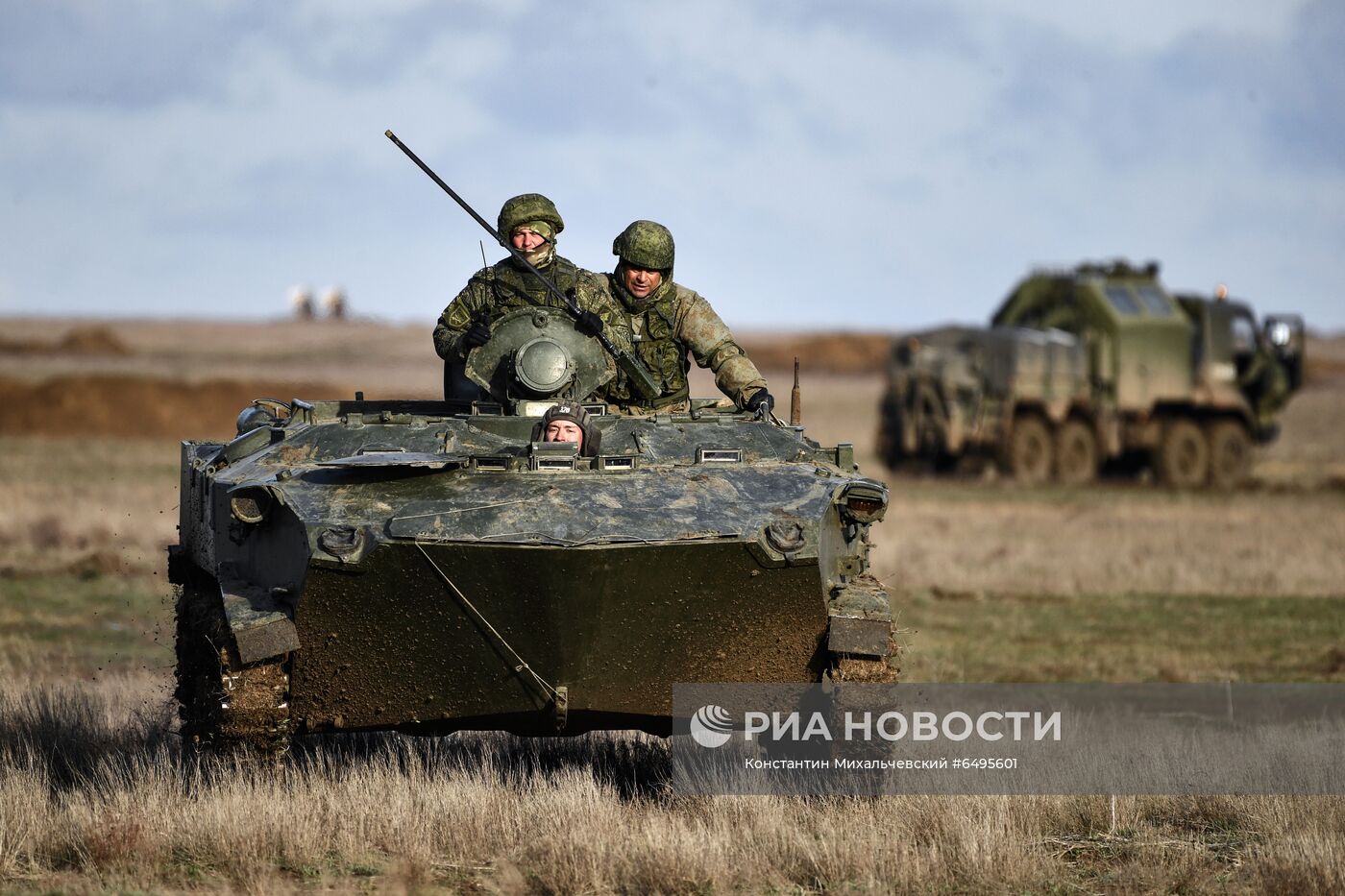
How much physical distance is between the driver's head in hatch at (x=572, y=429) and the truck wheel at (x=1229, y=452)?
31.1m

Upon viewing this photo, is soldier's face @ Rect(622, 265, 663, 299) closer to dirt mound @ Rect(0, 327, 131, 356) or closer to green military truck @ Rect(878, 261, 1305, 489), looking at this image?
green military truck @ Rect(878, 261, 1305, 489)

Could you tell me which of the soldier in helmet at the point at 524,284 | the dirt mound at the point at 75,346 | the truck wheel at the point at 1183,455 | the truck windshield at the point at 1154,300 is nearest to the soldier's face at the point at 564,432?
the soldier in helmet at the point at 524,284

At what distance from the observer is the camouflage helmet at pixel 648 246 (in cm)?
1206

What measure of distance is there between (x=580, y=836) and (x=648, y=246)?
4194 millimetres

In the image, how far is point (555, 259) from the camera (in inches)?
471

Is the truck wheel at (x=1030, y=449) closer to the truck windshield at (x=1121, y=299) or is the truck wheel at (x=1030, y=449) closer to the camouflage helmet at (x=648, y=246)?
the truck windshield at (x=1121, y=299)

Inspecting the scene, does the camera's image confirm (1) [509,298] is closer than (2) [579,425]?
No

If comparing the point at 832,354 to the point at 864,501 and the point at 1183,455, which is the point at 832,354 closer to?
the point at 1183,455

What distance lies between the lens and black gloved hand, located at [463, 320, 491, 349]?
435 inches

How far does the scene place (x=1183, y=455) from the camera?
39406 millimetres

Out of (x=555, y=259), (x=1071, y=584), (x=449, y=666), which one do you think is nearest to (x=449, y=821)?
(x=449, y=666)

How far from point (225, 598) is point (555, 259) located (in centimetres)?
330

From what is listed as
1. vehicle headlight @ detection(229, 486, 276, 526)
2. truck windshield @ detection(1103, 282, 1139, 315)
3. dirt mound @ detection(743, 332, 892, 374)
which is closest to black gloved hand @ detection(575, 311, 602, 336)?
vehicle headlight @ detection(229, 486, 276, 526)

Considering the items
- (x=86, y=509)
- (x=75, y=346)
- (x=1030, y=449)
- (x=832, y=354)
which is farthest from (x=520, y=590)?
(x=832, y=354)
